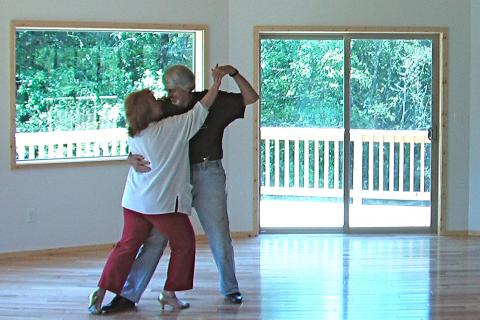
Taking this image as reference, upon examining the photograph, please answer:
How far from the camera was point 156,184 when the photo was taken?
477cm

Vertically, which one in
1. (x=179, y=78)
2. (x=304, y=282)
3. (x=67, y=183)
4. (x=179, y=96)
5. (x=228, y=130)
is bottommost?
(x=304, y=282)

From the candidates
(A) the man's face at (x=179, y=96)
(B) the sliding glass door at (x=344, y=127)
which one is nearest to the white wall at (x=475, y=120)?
(B) the sliding glass door at (x=344, y=127)

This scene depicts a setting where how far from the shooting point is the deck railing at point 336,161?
7930 millimetres

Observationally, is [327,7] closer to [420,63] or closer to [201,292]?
[420,63]

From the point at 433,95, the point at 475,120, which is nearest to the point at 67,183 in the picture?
the point at 433,95

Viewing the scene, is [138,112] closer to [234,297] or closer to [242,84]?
[242,84]

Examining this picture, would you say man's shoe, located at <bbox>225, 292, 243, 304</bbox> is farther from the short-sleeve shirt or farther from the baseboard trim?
the baseboard trim

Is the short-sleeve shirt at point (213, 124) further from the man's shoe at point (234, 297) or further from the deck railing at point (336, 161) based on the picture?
the deck railing at point (336, 161)

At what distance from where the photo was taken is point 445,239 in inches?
301

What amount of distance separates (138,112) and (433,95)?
13.3 ft

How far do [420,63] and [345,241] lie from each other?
1.91 metres

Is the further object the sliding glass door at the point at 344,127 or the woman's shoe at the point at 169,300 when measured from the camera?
the sliding glass door at the point at 344,127

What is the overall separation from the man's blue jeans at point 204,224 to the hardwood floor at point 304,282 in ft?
0.62

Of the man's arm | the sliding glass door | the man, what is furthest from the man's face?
the sliding glass door
